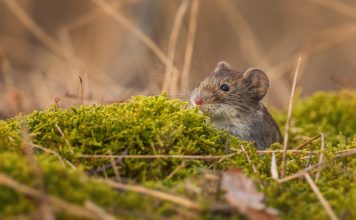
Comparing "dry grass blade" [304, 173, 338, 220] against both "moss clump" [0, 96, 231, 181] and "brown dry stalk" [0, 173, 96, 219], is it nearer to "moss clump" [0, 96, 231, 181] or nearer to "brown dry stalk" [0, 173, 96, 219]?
"moss clump" [0, 96, 231, 181]

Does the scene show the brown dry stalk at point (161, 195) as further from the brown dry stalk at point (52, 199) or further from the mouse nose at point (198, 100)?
the mouse nose at point (198, 100)

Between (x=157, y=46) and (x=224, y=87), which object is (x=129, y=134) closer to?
(x=224, y=87)

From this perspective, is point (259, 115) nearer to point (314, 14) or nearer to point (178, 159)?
point (178, 159)

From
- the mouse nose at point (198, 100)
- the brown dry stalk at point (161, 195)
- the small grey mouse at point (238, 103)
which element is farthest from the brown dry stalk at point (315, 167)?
the mouse nose at point (198, 100)

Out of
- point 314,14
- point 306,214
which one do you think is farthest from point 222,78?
point 314,14

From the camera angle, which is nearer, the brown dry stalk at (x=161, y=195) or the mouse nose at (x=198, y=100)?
the brown dry stalk at (x=161, y=195)

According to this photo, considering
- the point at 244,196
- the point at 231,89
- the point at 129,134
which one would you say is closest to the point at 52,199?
the point at 244,196
